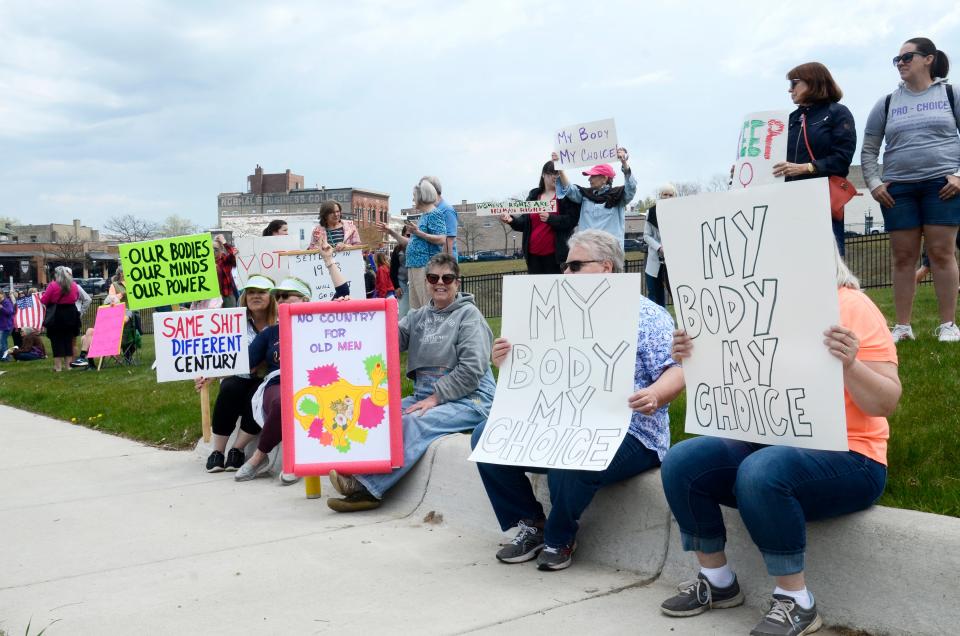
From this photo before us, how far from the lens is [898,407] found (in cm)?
504

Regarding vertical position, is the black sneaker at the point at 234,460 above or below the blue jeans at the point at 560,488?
below

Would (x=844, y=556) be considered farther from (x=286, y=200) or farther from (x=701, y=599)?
(x=286, y=200)

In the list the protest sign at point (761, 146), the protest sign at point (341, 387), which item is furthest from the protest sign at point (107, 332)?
the protest sign at point (761, 146)

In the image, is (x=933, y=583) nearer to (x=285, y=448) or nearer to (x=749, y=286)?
(x=749, y=286)

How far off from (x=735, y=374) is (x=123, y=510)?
13.4ft

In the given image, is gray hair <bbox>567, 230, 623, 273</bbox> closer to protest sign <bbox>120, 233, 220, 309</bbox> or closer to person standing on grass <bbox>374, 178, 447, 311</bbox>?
protest sign <bbox>120, 233, 220, 309</bbox>

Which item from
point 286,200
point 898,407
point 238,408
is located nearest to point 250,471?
point 238,408

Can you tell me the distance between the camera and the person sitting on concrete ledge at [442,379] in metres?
5.82

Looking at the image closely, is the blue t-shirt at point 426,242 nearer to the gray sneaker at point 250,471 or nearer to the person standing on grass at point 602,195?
the person standing on grass at point 602,195

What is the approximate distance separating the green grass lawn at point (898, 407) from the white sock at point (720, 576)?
70cm

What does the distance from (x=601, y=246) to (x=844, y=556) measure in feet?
→ 5.77

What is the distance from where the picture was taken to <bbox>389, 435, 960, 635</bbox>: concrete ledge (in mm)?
3215

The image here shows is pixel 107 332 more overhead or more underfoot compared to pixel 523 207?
more underfoot

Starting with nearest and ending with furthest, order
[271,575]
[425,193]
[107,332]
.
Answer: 1. [271,575]
2. [425,193]
3. [107,332]
